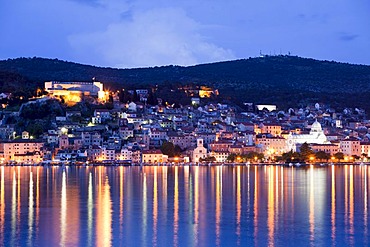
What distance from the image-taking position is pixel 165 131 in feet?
172

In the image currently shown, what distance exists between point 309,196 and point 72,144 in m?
28.0

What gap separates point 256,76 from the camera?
90.5 m

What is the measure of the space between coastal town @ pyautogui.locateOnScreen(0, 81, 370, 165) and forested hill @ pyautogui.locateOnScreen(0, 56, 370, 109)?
45.1 feet

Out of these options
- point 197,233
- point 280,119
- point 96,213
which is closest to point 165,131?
point 280,119

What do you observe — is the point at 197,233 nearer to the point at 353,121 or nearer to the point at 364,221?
the point at 364,221

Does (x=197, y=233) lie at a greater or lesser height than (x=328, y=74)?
lesser

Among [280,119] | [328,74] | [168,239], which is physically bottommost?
[168,239]

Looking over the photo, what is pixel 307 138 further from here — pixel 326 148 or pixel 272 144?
pixel 272 144

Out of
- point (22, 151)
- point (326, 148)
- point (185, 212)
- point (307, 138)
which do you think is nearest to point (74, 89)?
point (22, 151)

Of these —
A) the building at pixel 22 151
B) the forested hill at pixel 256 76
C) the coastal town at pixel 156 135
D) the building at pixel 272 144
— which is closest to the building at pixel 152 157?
the coastal town at pixel 156 135

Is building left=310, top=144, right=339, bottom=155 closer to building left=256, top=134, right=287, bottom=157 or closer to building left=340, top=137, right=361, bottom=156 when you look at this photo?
building left=340, top=137, right=361, bottom=156

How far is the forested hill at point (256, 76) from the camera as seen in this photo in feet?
259

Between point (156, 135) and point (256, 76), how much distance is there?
41.2 meters

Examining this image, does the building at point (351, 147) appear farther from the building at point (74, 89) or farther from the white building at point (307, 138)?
the building at point (74, 89)
